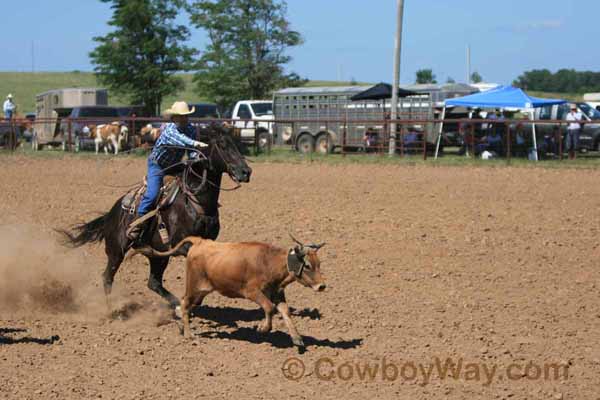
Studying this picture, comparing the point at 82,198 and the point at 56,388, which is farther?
the point at 82,198

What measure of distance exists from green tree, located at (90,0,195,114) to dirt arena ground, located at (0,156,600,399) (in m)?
27.3

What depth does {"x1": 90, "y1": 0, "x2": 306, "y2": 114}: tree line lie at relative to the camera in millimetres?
40469

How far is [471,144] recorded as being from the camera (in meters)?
22.2

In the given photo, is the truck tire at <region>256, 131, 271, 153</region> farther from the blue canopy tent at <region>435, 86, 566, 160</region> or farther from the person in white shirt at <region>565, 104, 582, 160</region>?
the person in white shirt at <region>565, 104, 582, 160</region>

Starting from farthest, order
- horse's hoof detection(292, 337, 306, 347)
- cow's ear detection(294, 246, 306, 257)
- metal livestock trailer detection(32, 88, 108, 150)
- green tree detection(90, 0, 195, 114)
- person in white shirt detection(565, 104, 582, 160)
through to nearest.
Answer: green tree detection(90, 0, 195, 114) < metal livestock trailer detection(32, 88, 108, 150) < person in white shirt detection(565, 104, 582, 160) < horse's hoof detection(292, 337, 306, 347) < cow's ear detection(294, 246, 306, 257)

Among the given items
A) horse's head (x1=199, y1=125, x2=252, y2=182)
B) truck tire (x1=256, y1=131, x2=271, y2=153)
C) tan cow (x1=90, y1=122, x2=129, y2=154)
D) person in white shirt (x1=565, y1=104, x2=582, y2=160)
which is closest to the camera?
horse's head (x1=199, y1=125, x2=252, y2=182)

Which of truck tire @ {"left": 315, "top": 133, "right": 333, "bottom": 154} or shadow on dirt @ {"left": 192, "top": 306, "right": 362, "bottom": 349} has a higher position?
truck tire @ {"left": 315, "top": 133, "right": 333, "bottom": 154}

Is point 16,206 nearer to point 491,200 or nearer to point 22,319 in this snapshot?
point 22,319

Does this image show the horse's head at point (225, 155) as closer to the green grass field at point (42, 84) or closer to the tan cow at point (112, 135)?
the tan cow at point (112, 135)

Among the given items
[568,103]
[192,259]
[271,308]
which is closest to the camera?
[271,308]

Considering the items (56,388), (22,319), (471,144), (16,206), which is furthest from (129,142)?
(56,388)

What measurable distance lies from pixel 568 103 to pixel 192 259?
769 inches

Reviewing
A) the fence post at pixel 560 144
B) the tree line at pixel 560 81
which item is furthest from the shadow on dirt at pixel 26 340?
the tree line at pixel 560 81

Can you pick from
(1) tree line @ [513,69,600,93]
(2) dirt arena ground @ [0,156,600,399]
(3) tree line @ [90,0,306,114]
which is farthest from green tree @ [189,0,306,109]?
(1) tree line @ [513,69,600,93]
